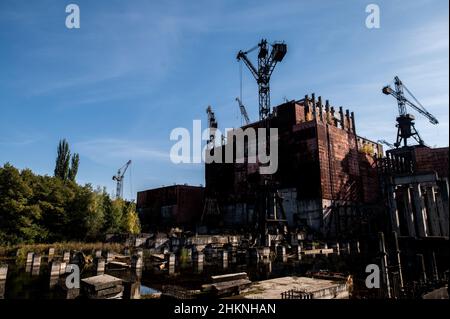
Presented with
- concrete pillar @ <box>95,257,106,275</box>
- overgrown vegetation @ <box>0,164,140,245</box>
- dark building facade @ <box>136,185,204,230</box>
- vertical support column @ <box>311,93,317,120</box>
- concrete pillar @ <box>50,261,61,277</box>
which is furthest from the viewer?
dark building facade @ <box>136,185,204,230</box>

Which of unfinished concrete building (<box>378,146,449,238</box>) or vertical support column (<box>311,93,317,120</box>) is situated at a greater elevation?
vertical support column (<box>311,93,317,120</box>)

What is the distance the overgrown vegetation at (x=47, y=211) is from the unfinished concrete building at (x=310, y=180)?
22.0m

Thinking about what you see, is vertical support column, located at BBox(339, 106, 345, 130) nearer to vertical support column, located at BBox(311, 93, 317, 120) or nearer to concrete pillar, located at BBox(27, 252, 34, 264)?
vertical support column, located at BBox(311, 93, 317, 120)

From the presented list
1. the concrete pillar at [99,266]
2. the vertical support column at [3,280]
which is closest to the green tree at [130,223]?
the concrete pillar at [99,266]

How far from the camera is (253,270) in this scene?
22.3m

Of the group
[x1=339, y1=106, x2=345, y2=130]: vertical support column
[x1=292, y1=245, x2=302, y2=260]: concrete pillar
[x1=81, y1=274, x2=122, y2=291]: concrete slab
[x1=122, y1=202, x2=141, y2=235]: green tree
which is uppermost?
[x1=339, y1=106, x2=345, y2=130]: vertical support column

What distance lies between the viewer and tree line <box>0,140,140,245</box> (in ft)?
104

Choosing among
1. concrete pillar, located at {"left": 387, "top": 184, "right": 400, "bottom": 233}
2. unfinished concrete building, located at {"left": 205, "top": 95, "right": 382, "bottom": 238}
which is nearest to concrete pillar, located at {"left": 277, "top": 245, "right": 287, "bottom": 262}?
unfinished concrete building, located at {"left": 205, "top": 95, "right": 382, "bottom": 238}

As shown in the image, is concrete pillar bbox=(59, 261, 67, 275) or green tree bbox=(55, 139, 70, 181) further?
green tree bbox=(55, 139, 70, 181)

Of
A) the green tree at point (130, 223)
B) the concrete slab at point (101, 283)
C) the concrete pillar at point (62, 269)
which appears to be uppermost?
A: the green tree at point (130, 223)

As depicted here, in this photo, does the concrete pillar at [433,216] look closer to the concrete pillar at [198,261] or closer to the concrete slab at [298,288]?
the concrete slab at [298,288]

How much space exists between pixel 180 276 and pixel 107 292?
9302 millimetres

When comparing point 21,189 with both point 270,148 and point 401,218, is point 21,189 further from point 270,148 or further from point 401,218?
point 401,218

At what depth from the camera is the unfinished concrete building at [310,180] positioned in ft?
140
